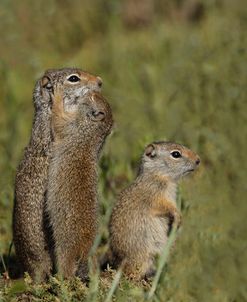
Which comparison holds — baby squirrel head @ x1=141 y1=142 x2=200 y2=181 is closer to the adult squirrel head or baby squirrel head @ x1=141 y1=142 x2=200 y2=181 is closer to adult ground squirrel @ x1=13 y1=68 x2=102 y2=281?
the adult squirrel head

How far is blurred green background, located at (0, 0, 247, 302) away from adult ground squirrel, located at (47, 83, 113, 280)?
0.53 m

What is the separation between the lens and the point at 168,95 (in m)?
10.7

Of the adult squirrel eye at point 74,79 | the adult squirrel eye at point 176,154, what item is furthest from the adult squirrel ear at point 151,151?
the adult squirrel eye at point 74,79

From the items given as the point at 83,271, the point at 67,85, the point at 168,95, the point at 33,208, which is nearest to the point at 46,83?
the point at 67,85

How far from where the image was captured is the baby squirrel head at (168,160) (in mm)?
6781

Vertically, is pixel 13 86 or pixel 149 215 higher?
pixel 13 86

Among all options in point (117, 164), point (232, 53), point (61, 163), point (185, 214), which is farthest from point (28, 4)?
point (61, 163)

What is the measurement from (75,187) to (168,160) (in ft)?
3.83

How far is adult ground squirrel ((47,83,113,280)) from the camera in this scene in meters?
5.74

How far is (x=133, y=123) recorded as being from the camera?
10172mm

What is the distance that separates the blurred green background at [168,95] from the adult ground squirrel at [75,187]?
526mm

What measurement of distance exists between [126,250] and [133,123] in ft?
13.5

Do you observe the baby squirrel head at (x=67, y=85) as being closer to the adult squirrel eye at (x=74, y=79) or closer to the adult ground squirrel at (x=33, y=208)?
the adult squirrel eye at (x=74, y=79)

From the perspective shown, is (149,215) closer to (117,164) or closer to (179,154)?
(179,154)
